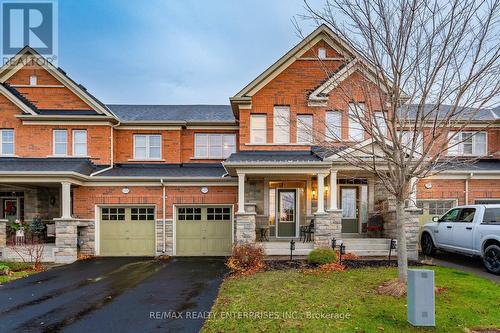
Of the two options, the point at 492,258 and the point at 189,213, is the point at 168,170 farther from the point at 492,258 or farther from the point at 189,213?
the point at 492,258

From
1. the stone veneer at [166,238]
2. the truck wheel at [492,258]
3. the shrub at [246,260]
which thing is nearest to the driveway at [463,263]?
the truck wheel at [492,258]

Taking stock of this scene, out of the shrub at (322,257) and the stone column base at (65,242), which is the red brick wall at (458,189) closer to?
the shrub at (322,257)

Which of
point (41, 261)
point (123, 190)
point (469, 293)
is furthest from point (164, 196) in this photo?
point (469, 293)

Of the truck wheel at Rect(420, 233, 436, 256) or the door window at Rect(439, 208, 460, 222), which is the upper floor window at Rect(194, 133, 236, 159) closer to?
the truck wheel at Rect(420, 233, 436, 256)

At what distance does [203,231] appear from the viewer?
1515 centimetres

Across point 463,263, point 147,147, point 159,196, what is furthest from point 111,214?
point 463,263

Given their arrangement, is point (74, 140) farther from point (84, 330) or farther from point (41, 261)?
point (84, 330)

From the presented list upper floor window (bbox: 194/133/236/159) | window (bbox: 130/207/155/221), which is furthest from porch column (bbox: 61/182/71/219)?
upper floor window (bbox: 194/133/236/159)

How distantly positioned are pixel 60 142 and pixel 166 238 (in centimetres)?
710

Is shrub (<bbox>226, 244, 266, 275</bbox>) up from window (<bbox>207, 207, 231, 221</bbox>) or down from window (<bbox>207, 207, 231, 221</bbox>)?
down

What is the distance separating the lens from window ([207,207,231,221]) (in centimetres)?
1521

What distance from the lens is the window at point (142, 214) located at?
15273 mm

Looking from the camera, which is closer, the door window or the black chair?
the door window

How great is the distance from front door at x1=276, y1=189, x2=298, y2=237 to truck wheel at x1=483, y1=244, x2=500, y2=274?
7098 millimetres
